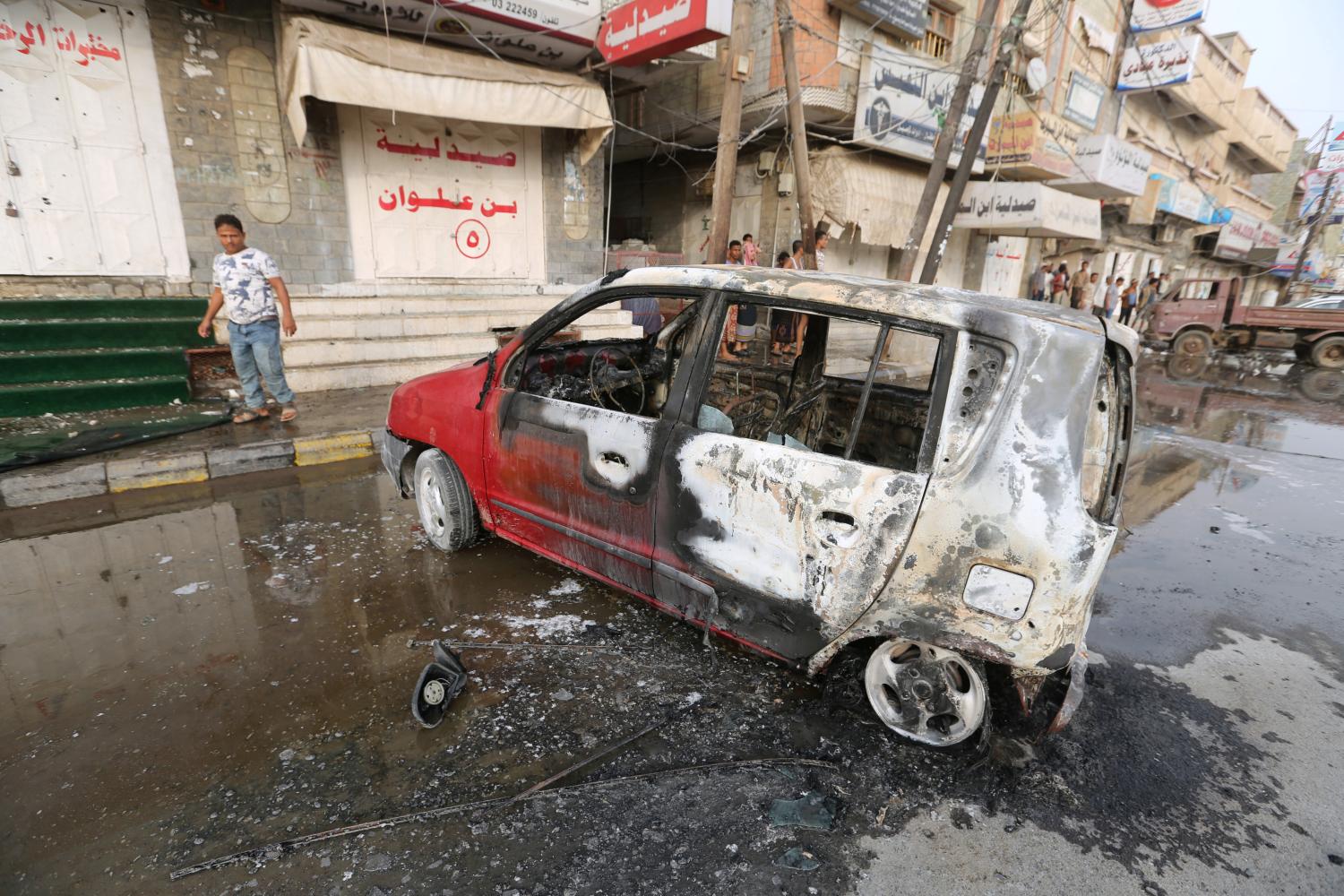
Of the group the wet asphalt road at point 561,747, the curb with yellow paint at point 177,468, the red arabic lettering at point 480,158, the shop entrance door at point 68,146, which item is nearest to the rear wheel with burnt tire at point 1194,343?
the wet asphalt road at point 561,747

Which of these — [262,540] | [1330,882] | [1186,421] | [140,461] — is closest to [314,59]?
[140,461]

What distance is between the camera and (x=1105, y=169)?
16.0m

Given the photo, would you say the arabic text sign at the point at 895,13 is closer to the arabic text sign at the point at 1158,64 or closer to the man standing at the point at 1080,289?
the man standing at the point at 1080,289

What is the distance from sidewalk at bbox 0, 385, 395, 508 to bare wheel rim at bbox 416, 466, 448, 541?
7.60 ft

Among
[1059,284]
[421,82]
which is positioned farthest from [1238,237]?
[421,82]

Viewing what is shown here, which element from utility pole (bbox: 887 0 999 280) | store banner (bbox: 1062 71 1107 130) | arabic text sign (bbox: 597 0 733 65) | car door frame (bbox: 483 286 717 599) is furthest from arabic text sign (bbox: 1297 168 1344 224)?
A: car door frame (bbox: 483 286 717 599)

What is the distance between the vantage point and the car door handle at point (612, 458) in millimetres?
2705

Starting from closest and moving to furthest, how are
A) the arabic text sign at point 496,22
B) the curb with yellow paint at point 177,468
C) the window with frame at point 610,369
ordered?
the window with frame at point 610,369, the curb with yellow paint at point 177,468, the arabic text sign at point 496,22

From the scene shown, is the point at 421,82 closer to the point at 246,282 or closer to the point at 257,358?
the point at 246,282

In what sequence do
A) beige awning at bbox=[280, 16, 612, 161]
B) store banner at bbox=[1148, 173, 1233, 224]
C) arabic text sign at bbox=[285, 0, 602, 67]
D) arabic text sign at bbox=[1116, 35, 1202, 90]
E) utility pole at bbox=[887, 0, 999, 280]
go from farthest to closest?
store banner at bbox=[1148, 173, 1233, 224] < arabic text sign at bbox=[1116, 35, 1202, 90] < utility pole at bbox=[887, 0, 999, 280] < arabic text sign at bbox=[285, 0, 602, 67] < beige awning at bbox=[280, 16, 612, 161]

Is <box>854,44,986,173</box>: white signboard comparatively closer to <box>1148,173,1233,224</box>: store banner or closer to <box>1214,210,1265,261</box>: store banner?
<box>1148,173,1233,224</box>: store banner

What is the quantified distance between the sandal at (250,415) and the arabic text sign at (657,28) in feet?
20.3

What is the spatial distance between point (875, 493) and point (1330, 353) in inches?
739

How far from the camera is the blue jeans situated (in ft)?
18.2
